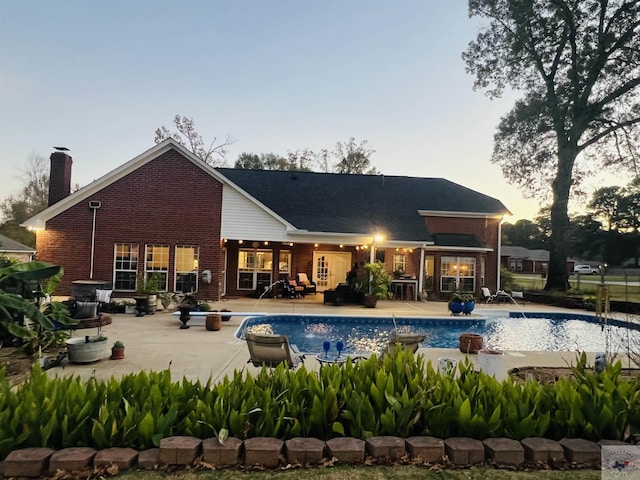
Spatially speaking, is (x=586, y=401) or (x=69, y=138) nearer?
(x=586, y=401)

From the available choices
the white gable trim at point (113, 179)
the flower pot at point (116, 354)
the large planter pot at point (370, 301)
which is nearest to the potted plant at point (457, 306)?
the large planter pot at point (370, 301)

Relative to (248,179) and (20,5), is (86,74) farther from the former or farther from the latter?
(248,179)

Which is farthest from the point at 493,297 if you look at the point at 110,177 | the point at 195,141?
the point at 195,141

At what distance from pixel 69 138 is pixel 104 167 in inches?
493

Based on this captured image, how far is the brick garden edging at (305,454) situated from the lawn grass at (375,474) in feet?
0.25

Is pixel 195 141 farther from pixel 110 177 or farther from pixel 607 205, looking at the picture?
pixel 607 205

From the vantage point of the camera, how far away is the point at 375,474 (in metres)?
3.14

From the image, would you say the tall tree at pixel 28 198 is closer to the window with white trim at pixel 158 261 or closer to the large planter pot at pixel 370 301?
the window with white trim at pixel 158 261

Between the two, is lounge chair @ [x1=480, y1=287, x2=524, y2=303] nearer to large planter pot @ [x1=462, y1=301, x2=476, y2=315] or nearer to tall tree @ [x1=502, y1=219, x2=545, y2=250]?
large planter pot @ [x1=462, y1=301, x2=476, y2=315]

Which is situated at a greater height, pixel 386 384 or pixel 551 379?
pixel 386 384

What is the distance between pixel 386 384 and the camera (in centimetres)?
384

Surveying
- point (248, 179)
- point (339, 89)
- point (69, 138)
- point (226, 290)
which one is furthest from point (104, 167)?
point (339, 89)

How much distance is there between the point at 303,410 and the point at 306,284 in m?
16.7

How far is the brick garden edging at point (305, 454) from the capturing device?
123 inches
